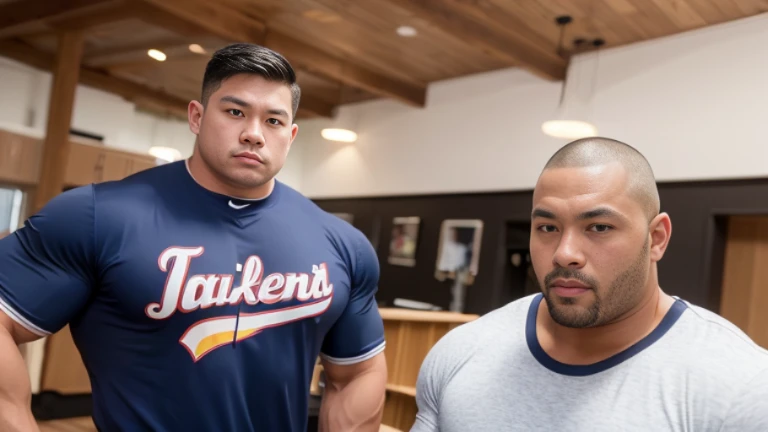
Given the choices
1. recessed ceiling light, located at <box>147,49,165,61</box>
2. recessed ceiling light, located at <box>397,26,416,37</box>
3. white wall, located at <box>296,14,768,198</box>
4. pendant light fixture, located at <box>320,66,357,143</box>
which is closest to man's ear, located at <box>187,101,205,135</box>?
white wall, located at <box>296,14,768,198</box>

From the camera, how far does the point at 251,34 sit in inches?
240

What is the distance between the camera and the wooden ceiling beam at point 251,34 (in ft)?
18.5

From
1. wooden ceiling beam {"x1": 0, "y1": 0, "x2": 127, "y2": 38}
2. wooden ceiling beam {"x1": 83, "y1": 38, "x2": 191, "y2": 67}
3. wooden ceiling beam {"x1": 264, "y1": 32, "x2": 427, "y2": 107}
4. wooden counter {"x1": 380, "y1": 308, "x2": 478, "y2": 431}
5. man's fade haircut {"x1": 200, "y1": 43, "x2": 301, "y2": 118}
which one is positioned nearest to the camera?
man's fade haircut {"x1": 200, "y1": 43, "x2": 301, "y2": 118}

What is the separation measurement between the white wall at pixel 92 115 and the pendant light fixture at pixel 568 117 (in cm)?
494

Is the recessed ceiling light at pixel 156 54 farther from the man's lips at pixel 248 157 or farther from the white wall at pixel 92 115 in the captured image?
the man's lips at pixel 248 157

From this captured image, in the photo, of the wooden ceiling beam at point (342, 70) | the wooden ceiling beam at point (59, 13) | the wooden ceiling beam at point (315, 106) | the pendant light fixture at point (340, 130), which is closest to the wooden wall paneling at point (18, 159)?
the wooden ceiling beam at point (59, 13)

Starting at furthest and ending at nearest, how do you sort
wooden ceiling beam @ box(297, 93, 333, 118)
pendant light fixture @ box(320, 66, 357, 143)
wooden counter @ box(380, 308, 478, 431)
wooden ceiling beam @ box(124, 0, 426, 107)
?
wooden ceiling beam @ box(297, 93, 333, 118) → pendant light fixture @ box(320, 66, 357, 143) → wooden ceiling beam @ box(124, 0, 426, 107) → wooden counter @ box(380, 308, 478, 431)

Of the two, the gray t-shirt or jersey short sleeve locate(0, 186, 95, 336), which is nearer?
the gray t-shirt

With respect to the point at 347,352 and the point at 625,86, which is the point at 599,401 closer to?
the point at 347,352

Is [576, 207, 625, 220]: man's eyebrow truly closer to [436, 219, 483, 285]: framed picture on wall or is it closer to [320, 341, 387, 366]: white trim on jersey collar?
[320, 341, 387, 366]: white trim on jersey collar

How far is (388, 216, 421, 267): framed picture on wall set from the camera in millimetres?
7492

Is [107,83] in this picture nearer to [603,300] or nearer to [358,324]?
[358,324]

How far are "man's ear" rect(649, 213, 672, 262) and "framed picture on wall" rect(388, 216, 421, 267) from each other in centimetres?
608

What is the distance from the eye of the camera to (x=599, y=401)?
1292 mm
